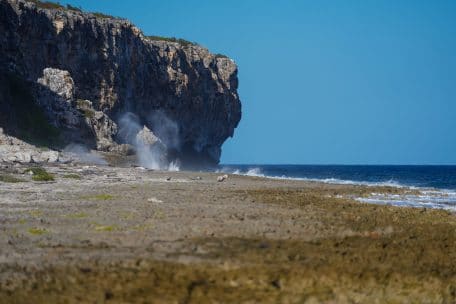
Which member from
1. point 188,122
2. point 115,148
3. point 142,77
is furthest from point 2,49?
point 188,122

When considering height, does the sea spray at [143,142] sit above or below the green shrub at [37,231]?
above

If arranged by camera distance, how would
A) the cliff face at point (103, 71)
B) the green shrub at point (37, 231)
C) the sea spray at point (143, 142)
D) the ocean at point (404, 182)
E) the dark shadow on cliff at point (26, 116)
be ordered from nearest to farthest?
the green shrub at point (37, 231) < the ocean at point (404, 182) < the dark shadow on cliff at point (26, 116) < the cliff face at point (103, 71) < the sea spray at point (143, 142)

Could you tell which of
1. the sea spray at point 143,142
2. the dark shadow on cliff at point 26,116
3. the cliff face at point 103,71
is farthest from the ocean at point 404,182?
the dark shadow on cliff at point 26,116

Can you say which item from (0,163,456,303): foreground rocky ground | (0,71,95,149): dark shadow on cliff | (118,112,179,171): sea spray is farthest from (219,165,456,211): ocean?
(0,71,95,149): dark shadow on cliff

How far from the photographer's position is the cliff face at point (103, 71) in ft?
196

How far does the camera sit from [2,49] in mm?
57500

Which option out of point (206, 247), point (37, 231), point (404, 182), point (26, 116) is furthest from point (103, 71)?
point (206, 247)

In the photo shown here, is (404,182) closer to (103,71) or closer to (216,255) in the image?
(103,71)

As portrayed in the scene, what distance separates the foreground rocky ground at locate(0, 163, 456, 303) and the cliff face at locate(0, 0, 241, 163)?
39749mm

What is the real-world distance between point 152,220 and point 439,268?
733 cm

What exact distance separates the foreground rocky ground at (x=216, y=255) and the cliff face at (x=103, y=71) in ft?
130

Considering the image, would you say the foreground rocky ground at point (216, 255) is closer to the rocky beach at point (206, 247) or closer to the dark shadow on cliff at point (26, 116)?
the rocky beach at point (206, 247)

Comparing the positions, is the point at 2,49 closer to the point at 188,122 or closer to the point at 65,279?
the point at 188,122

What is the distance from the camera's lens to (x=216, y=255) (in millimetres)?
10688
